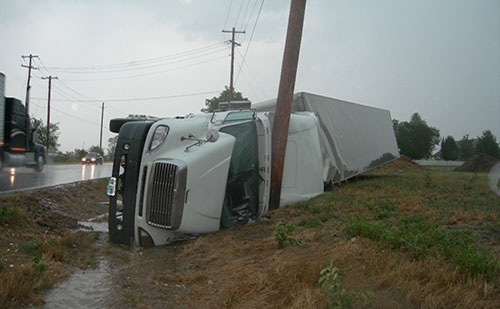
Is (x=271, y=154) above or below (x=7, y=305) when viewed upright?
above

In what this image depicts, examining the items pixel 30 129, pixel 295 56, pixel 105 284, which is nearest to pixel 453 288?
pixel 105 284

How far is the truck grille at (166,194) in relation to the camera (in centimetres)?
487

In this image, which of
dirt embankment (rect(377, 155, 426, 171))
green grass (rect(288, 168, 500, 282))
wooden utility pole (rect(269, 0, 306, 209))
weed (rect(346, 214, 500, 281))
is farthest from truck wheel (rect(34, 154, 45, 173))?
dirt embankment (rect(377, 155, 426, 171))

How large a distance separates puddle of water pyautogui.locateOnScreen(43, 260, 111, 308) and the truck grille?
985mm

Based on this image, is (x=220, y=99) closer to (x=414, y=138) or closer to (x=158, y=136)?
(x=414, y=138)

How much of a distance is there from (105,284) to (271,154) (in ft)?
12.5

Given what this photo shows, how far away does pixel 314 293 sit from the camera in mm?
2898

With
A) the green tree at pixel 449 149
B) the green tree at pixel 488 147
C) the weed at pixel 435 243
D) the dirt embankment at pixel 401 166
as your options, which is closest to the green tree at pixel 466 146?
the green tree at pixel 449 149

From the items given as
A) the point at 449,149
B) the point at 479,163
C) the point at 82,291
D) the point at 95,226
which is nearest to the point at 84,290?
the point at 82,291

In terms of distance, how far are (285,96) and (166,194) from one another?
3335mm

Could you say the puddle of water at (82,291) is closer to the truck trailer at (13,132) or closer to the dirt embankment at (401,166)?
the truck trailer at (13,132)

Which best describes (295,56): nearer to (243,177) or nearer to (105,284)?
(243,177)

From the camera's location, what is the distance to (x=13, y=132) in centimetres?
1258

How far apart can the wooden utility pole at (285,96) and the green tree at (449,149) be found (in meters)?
51.0
